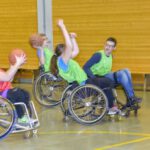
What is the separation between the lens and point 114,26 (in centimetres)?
1009

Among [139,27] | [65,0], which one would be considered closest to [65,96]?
[139,27]

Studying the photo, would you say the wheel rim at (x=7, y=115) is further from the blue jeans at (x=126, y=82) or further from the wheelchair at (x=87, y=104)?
the blue jeans at (x=126, y=82)

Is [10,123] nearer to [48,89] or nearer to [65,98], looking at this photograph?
[65,98]

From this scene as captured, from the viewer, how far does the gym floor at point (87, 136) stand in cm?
532

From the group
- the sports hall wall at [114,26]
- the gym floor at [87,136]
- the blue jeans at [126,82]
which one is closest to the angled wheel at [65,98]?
the gym floor at [87,136]

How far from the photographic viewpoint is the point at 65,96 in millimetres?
6672

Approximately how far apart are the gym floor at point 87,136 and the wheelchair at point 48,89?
1.00 metres

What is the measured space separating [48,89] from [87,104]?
6.32ft

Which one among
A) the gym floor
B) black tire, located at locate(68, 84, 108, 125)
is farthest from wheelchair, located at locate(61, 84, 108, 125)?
→ the gym floor

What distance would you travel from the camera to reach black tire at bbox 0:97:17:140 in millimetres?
5395

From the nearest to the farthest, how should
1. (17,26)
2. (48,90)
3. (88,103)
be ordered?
(88,103) → (48,90) → (17,26)

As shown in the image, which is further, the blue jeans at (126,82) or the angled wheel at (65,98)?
the blue jeans at (126,82)

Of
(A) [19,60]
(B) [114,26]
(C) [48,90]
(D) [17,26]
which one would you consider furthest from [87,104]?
(D) [17,26]

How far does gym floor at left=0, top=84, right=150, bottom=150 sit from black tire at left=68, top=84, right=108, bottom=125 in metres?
0.11
